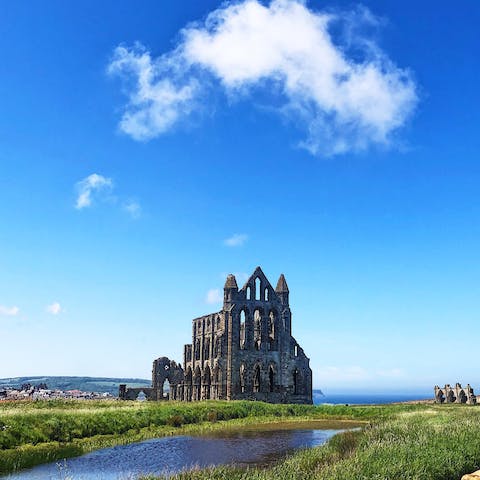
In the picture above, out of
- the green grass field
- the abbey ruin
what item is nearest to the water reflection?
the green grass field

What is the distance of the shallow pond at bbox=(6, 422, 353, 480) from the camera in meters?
22.4

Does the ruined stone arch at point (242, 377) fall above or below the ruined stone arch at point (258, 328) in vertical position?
below

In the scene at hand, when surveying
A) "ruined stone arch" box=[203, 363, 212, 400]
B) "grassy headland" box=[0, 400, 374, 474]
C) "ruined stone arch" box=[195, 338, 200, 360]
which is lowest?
"grassy headland" box=[0, 400, 374, 474]

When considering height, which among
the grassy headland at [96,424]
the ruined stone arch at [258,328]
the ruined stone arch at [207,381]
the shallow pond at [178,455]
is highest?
the ruined stone arch at [258,328]

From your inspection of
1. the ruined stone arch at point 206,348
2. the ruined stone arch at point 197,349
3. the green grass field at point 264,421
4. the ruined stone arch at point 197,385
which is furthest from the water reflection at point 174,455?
the ruined stone arch at point 197,349

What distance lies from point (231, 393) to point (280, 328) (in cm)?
1131

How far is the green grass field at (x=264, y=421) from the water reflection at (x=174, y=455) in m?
1.60

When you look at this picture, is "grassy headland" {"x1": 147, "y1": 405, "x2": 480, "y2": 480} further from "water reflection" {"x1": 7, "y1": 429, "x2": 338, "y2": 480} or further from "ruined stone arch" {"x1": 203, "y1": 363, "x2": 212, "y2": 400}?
"ruined stone arch" {"x1": 203, "y1": 363, "x2": 212, "y2": 400}

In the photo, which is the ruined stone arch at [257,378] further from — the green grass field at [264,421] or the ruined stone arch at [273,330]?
the green grass field at [264,421]

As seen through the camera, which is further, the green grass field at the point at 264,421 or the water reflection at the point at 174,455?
the water reflection at the point at 174,455

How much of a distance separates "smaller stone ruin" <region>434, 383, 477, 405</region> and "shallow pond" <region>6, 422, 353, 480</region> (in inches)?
1336

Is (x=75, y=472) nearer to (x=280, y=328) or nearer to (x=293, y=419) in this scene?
(x=293, y=419)

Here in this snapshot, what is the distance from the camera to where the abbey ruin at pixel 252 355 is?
74000 millimetres

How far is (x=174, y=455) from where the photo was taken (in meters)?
27.9
